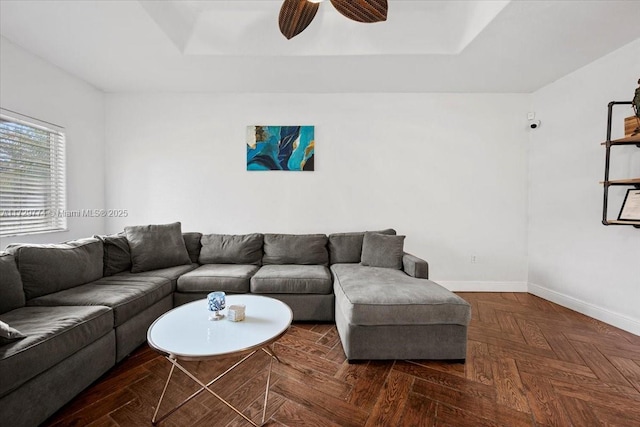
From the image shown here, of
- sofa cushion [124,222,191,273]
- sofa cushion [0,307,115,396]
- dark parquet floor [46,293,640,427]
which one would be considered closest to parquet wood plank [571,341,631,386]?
dark parquet floor [46,293,640,427]

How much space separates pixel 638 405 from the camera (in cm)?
163

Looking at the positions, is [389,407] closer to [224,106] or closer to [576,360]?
[576,360]

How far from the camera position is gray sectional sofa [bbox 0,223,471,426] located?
57.9 inches

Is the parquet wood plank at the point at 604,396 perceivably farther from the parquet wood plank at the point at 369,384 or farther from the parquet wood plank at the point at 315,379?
the parquet wood plank at the point at 315,379

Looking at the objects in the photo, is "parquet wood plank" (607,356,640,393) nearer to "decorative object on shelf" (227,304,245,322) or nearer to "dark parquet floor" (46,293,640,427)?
"dark parquet floor" (46,293,640,427)

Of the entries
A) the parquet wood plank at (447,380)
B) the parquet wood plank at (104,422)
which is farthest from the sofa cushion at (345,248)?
the parquet wood plank at (104,422)

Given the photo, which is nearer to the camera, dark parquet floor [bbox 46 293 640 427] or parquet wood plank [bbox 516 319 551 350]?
dark parquet floor [bbox 46 293 640 427]

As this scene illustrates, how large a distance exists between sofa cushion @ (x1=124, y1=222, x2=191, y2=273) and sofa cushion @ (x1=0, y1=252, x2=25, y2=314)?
0.88 meters

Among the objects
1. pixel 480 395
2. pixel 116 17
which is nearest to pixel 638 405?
pixel 480 395

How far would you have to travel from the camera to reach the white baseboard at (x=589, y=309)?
2570mm

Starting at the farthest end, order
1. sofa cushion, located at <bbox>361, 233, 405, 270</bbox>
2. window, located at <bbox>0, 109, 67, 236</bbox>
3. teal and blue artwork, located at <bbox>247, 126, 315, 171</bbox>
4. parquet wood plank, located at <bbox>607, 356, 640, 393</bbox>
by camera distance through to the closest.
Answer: teal and blue artwork, located at <bbox>247, 126, 315, 171</bbox>
sofa cushion, located at <bbox>361, 233, 405, 270</bbox>
window, located at <bbox>0, 109, 67, 236</bbox>
parquet wood plank, located at <bbox>607, 356, 640, 393</bbox>

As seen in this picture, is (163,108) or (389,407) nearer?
(389,407)

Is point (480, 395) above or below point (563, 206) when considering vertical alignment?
below

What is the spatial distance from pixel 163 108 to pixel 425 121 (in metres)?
3.47
